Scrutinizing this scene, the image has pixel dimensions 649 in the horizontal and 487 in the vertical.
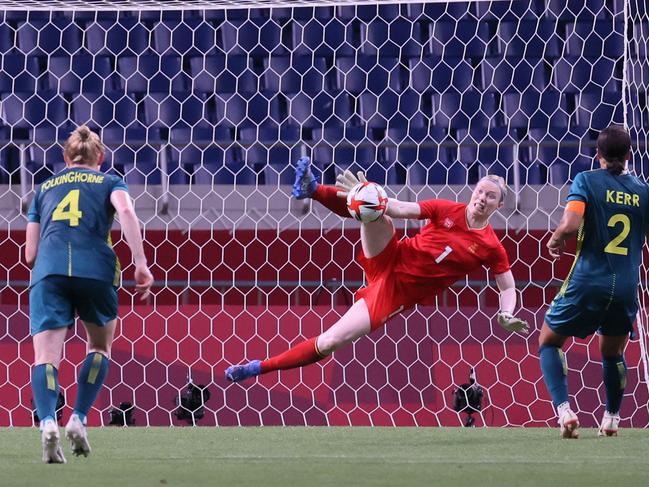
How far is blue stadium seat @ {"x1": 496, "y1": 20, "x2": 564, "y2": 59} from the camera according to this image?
402 inches

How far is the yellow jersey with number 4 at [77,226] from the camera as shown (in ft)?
13.3

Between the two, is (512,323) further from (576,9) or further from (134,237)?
(576,9)

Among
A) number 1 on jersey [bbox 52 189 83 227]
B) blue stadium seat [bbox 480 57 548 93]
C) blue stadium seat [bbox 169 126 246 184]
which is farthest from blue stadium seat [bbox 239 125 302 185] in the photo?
number 1 on jersey [bbox 52 189 83 227]

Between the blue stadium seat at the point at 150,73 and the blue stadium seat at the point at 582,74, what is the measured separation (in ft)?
10.9

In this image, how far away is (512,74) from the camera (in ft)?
32.9

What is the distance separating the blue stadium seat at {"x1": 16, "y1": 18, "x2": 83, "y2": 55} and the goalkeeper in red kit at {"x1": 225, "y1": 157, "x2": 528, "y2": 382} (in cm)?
574

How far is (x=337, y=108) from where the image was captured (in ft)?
33.3

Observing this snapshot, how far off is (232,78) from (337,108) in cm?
98

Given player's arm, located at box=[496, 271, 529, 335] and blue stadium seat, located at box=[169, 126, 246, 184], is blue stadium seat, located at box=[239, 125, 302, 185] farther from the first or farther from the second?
player's arm, located at box=[496, 271, 529, 335]

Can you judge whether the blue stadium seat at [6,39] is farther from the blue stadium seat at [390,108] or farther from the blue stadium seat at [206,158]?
the blue stadium seat at [390,108]

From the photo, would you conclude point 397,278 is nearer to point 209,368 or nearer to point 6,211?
point 209,368

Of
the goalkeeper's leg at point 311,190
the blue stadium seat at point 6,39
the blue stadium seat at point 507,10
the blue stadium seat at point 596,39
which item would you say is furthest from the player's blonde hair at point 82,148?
the blue stadium seat at point 596,39

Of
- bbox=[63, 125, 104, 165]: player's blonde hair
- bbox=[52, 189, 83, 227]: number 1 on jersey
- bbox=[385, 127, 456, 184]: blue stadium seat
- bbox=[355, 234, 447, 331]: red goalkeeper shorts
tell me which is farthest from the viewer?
bbox=[385, 127, 456, 184]: blue stadium seat

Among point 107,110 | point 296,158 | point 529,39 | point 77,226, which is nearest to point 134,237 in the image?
point 77,226
